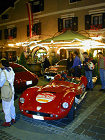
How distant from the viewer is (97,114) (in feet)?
16.4

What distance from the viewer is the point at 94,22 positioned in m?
15.9

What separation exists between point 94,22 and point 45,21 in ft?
19.5

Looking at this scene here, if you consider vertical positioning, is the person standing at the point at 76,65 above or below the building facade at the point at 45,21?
below

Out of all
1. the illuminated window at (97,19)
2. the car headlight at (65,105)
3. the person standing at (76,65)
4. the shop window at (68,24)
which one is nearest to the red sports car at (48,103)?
the car headlight at (65,105)

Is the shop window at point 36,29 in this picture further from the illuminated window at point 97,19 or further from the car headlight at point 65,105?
the car headlight at point 65,105

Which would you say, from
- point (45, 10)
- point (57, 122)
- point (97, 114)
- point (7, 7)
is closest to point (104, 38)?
point (45, 10)

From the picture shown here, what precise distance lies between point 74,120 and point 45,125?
34.3 inches

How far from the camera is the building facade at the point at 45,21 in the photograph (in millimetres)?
15646

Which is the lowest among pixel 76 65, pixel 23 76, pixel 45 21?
pixel 23 76

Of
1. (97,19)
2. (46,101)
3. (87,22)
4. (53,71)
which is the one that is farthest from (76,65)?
(97,19)

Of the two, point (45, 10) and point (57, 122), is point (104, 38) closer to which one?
point (45, 10)

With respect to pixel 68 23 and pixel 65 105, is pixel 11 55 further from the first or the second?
pixel 65 105

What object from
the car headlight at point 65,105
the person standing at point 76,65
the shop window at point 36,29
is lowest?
the car headlight at point 65,105

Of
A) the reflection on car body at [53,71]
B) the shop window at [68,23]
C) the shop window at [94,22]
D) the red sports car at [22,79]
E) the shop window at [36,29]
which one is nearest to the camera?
the red sports car at [22,79]
